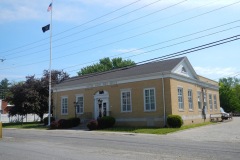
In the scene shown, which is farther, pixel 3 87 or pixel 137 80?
pixel 3 87

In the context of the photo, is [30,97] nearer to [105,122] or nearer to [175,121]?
[105,122]

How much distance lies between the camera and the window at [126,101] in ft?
98.4

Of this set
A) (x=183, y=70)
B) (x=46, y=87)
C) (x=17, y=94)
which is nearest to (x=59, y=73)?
(x=46, y=87)

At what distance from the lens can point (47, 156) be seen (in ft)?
34.4

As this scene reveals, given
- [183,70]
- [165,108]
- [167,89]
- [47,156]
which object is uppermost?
[183,70]

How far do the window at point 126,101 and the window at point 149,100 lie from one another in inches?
78.2

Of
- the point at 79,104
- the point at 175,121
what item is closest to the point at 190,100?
the point at 175,121

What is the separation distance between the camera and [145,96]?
28797mm

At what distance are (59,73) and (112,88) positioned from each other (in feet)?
70.5

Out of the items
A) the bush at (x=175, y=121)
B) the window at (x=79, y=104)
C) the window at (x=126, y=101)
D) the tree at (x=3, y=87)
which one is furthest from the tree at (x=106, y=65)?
the bush at (x=175, y=121)

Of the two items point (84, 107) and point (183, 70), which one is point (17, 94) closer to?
point (84, 107)

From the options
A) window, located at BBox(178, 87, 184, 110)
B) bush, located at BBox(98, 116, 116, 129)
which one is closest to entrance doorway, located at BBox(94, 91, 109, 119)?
bush, located at BBox(98, 116, 116, 129)

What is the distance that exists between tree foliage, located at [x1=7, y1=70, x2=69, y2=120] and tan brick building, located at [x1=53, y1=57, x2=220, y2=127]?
245 inches

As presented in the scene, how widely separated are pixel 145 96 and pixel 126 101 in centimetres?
247
